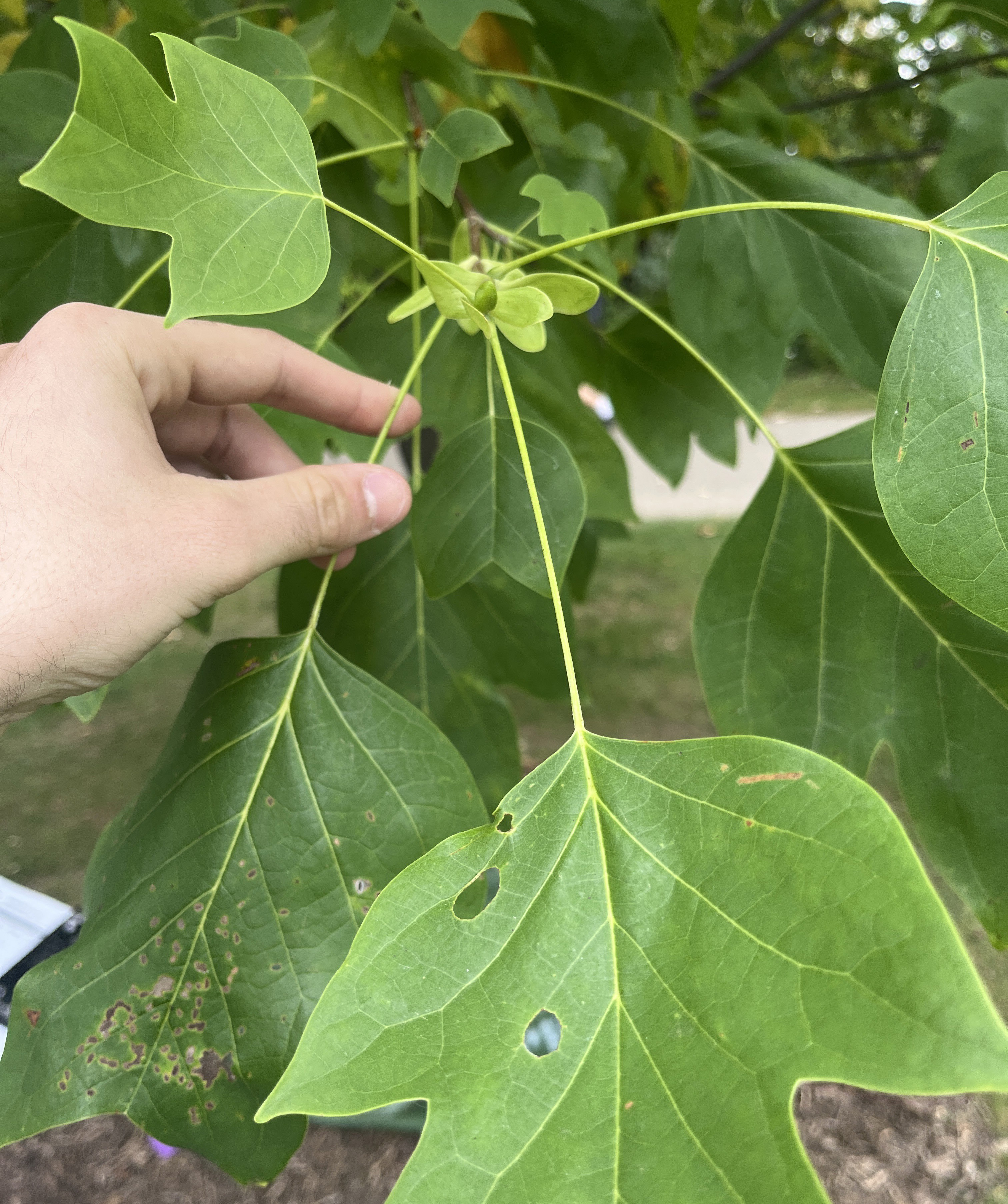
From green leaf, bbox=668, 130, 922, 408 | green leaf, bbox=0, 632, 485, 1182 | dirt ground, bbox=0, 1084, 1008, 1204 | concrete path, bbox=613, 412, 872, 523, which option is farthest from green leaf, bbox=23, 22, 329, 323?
concrete path, bbox=613, 412, 872, 523

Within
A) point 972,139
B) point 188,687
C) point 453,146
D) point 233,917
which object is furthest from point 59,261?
point 188,687

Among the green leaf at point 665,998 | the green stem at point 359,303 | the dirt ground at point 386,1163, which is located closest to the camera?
the green leaf at point 665,998

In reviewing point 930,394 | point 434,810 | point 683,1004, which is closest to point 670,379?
point 930,394

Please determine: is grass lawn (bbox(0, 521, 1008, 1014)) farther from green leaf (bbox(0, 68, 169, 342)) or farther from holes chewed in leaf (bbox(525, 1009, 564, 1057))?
green leaf (bbox(0, 68, 169, 342))

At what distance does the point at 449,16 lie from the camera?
0.71 metres

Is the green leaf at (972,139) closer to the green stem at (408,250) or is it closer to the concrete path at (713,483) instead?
the green stem at (408,250)

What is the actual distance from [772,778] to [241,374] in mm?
593

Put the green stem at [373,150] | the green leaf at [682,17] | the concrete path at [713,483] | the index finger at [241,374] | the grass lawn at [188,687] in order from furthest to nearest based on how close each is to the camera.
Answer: the concrete path at [713,483]
the grass lawn at [188,687]
the green leaf at [682,17]
the green stem at [373,150]
the index finger at [241,374]

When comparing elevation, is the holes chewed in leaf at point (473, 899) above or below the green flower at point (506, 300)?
below

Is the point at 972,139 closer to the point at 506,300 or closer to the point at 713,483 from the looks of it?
the point at 506,300

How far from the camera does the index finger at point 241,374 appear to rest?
68 centimetres

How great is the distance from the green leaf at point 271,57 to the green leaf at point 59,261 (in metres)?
0.20

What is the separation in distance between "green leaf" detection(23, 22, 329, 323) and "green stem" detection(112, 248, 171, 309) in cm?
24

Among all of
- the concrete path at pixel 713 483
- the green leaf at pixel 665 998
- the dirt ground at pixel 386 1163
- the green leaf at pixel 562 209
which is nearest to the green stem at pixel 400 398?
the green leaf at pixel 562 209
